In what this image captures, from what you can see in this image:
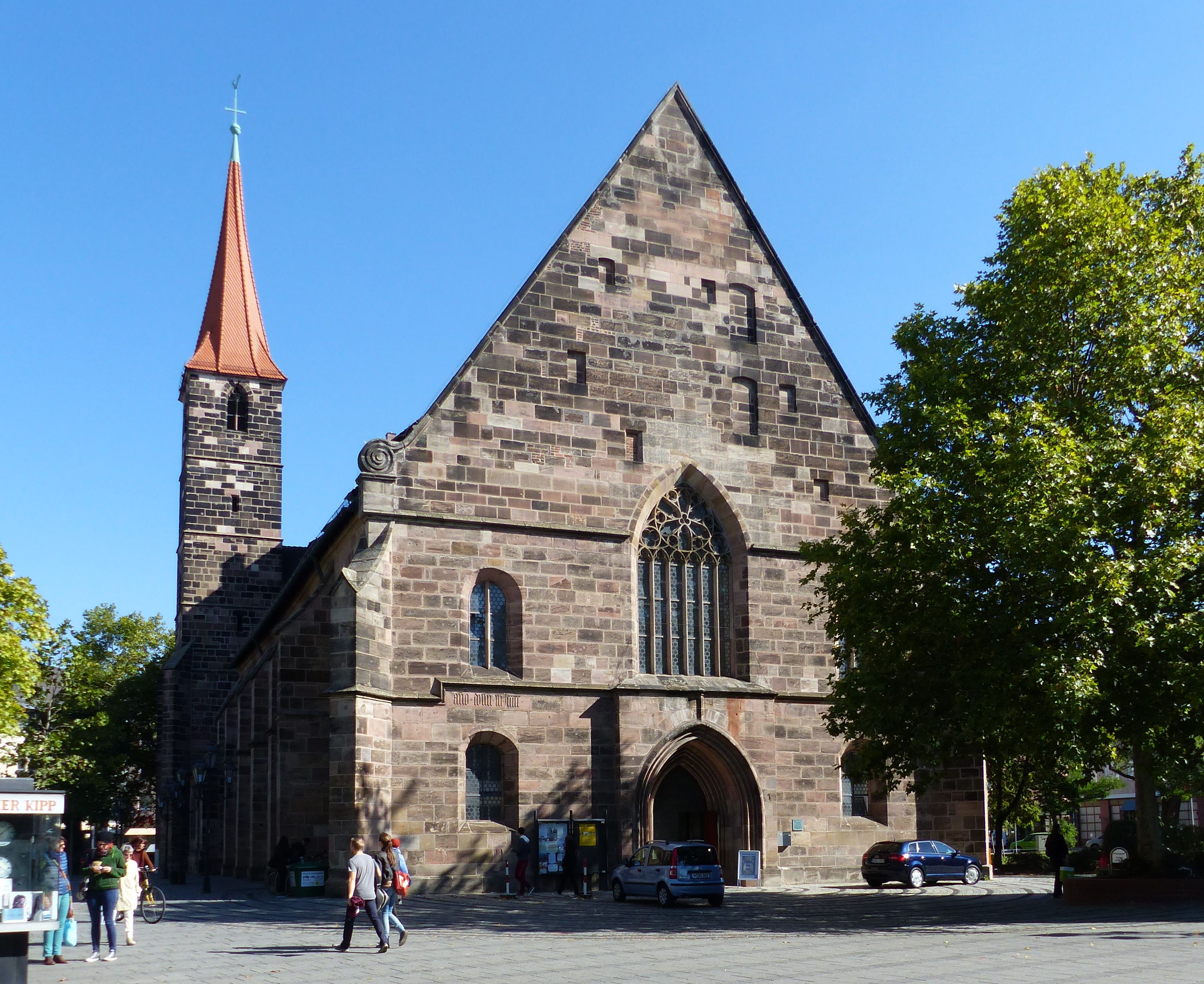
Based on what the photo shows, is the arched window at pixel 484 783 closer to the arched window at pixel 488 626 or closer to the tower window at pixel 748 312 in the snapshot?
the arched window at pixel 488 626

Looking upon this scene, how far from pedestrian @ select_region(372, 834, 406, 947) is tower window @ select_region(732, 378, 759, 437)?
15311mm

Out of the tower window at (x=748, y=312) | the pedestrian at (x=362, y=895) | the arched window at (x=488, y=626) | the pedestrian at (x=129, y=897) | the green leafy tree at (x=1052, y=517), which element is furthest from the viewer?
the tower window at (x=748, y=312)

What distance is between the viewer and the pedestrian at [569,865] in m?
27.3

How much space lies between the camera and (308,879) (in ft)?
87.8

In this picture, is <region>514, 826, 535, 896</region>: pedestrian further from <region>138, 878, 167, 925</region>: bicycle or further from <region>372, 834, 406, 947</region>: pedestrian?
<region>372, 834, 406, 947</region>: pedestrian

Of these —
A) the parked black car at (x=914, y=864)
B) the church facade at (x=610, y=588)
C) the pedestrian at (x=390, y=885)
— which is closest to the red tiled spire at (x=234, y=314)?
the church facade at (x=610, y=588)

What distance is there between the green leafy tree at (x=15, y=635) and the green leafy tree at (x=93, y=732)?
16.8 metres

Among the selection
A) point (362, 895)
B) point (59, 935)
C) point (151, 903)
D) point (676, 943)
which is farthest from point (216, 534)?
point (676, 943)

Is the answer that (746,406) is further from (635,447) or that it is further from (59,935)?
(59,935)

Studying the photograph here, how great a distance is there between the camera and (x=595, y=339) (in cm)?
3031

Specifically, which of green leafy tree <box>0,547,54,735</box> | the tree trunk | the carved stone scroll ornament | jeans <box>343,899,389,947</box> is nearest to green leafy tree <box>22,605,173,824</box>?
green leafy tree <box>0,547,54,735</box>

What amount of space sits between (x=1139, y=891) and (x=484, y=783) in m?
12.7

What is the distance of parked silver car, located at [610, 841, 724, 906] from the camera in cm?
2431

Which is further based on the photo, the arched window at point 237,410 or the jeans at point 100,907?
the arched window at point 237,410
